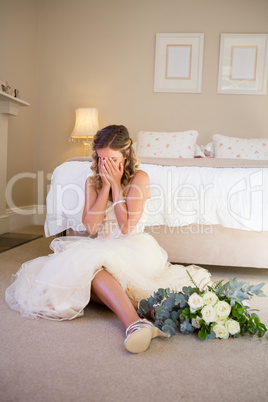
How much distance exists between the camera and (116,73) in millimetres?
4246

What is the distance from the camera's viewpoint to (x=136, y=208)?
1.66m

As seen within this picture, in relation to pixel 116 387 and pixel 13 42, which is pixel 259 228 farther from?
pixel 13 42

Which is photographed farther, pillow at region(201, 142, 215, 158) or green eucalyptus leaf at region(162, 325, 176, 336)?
pillow at region(201, 142, 215, 158)

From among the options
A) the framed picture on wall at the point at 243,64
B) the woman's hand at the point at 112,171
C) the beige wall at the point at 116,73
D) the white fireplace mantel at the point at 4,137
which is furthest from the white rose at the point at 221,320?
the framed picture on wall at the point at 243,64

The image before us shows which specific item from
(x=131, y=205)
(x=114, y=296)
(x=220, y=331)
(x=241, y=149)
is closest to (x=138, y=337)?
(x=114, y=296)

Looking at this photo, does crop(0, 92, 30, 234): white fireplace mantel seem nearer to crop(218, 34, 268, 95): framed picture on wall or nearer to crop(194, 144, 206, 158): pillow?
crop(194, 144, 206, 158): pillow

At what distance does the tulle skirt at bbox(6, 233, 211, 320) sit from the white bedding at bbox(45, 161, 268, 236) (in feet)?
1.89

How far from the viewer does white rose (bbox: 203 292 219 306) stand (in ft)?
4.24

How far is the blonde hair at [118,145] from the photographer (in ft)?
5.47

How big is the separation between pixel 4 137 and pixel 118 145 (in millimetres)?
1991

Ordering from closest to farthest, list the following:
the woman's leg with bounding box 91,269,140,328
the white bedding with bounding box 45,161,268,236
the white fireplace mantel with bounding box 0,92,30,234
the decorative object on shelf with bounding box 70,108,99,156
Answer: the woman's leg with bounding box 91,269,140,328 → the white bedding with bounding box 45,161,268,236 → the white fireplace mantel with bounding box 0,92,30,234 → the decorative object on shelf with bounding box 70,108,99,156

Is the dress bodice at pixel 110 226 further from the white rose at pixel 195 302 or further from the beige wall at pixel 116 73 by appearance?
the beige wall at pixel 116 73

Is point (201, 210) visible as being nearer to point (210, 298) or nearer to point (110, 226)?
point (110, 226)

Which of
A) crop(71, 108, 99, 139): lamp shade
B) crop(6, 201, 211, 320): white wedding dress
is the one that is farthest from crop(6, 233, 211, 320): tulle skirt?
crop(71, 108, 99, 139): lamp shade
